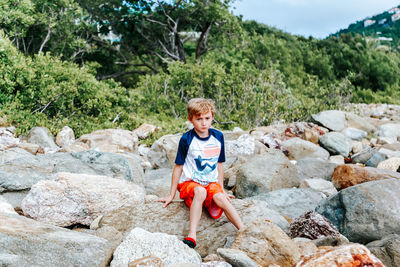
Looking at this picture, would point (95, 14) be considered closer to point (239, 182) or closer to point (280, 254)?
point (239, 182)

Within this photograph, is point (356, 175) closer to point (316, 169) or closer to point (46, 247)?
point (316, 169)

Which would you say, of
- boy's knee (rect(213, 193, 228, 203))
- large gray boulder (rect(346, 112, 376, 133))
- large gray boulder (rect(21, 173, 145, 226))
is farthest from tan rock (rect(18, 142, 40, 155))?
large gray boulder (rect(346, 112, 376, 133))

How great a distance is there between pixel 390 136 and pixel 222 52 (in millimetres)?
13775

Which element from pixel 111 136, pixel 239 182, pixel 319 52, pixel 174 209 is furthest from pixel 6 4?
pixel 319 52

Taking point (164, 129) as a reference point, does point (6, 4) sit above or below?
above

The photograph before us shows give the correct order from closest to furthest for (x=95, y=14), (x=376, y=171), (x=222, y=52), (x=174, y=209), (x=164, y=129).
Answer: (x=174, y=209), (x=376, y=171), (x=164, y=129), (x=95, y=14), (x=222, y=52)

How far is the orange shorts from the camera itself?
13.1 ft

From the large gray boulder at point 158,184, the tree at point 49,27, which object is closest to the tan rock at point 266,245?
the large gray boulder at point 158,184

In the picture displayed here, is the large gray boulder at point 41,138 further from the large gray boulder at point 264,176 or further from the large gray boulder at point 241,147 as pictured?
the large gray boulder at point 264,176

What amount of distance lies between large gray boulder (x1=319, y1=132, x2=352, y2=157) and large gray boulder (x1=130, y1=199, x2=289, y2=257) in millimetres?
6426

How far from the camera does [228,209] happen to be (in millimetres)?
3836

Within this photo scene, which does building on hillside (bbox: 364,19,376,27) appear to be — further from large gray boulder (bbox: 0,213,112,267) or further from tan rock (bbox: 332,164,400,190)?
large gray boulder (bbox: 0,213,112,267)

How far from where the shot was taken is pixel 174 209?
417 cm

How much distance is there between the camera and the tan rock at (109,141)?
971 centimetres
